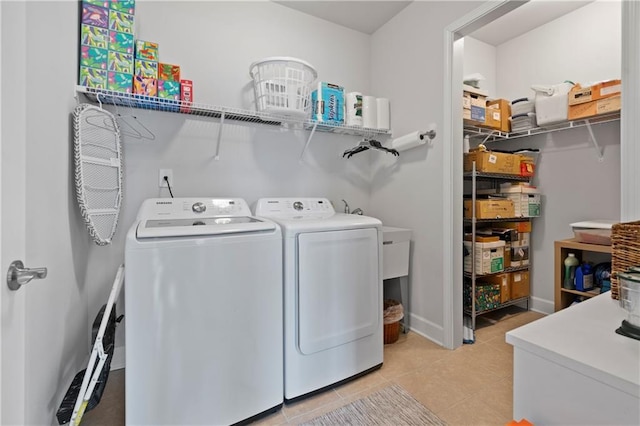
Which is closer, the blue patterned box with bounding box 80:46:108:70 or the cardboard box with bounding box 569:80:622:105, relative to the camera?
the blue patterned box with bounding box 80:46:108:70

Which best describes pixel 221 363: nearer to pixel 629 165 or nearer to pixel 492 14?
pixel 629 165

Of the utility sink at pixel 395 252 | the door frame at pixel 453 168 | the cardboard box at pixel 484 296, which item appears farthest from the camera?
the cardboard box at pixel 484 296

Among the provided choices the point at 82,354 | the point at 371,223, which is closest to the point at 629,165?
the point at 371,223

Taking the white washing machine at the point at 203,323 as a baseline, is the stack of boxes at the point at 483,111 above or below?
above

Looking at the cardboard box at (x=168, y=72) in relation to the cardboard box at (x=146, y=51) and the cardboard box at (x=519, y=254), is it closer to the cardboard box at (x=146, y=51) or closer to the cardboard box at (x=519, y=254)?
the cardboard box at (x=146, y=51)

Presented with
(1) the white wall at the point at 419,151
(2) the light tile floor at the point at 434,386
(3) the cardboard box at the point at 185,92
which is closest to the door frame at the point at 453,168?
(1) the white wall at the point at 419,151

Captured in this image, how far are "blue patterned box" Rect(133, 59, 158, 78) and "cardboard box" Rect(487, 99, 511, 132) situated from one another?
254cm

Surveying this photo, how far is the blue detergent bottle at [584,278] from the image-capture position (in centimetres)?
226

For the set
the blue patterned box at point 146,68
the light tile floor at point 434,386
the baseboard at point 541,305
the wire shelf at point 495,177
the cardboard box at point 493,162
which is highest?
the blue patterned box at point 146,68

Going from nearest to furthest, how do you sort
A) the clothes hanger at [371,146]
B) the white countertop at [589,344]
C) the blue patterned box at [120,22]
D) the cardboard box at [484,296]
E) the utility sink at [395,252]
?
the white countertop at [589,344], the blue patterned box at [120,22], the utility sink at [395,252], the clothes hanger at [371,146], the cardboard box at [484,296]

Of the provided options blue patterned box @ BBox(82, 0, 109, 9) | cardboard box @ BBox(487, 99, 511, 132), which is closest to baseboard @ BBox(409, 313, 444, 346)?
cardboard box @ BBox(487, 99, 511, 132)

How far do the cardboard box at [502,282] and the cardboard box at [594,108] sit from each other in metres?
1.38

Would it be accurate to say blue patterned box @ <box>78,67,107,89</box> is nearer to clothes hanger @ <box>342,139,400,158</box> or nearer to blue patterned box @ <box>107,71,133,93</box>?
blue patterned box @ <box>107,71,133,93</box>

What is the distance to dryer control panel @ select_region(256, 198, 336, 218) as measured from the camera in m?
2.08
